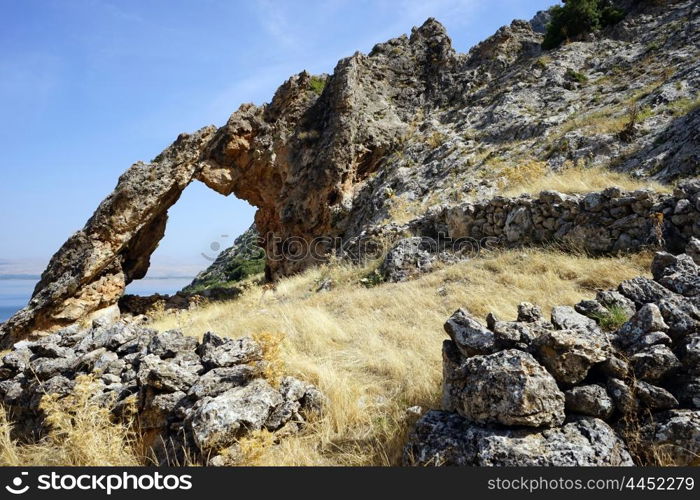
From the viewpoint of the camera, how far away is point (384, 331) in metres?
6.20

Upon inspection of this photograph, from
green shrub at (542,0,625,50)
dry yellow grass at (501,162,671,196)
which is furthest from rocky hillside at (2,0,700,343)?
green shrub at (542,0,625,50)

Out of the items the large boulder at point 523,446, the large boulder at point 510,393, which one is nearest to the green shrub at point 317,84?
the large boulder at point 510,393

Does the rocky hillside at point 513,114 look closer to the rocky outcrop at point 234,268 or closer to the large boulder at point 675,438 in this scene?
the large boulder at point 675,438

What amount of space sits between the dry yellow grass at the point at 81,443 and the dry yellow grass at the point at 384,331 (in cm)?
121

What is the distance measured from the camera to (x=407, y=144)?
62.2ft

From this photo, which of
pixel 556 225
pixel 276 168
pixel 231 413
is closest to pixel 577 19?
pixel 276 168

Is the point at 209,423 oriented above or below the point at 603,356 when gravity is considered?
below

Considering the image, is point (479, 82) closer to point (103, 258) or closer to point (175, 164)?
point (175, 164)

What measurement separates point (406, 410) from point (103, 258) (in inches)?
655

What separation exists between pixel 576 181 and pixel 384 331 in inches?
275

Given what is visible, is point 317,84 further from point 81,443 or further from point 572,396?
point 572,396

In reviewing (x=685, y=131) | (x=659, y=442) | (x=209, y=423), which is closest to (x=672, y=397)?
(x=659, y=442)

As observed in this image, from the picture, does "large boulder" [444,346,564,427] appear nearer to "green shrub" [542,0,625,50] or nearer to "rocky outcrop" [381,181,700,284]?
"rocky outcrop" [381,181,700,284]

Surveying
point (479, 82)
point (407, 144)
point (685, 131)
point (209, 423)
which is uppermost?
point (479, 82)
